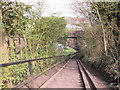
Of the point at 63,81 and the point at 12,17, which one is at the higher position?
the point at 12,17

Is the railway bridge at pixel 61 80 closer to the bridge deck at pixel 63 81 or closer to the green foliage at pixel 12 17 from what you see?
the bridge deck at pixel 63 81

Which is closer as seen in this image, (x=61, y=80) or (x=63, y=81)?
(x=63, y=81)

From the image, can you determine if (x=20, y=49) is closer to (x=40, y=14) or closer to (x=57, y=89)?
(x=57, y=89)

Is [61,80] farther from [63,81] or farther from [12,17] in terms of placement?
[12,17]

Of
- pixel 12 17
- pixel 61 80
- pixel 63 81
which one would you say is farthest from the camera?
pixel 61 80

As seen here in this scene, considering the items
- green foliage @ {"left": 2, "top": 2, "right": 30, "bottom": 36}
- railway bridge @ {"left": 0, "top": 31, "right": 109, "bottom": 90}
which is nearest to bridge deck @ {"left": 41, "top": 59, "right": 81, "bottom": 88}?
railway bridge @ {"left": 0, "top": 31, "right": 109, "bottom": 90}

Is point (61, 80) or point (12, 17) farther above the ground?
point (12, 17)

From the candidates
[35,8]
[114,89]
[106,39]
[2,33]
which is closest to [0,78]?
[2,33]

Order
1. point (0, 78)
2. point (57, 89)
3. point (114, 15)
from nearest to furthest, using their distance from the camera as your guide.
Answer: point (0, 78), point (57, 89), point (114, 15)

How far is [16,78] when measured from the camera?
4207 millimetres

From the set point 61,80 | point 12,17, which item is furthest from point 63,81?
point 12,17

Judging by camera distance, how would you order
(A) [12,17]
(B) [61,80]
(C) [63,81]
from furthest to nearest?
(B) [61,80] → (C) [63,81] → (A) [12,17]

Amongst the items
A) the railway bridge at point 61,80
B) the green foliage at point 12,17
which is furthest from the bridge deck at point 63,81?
the green foliage at point 12,17

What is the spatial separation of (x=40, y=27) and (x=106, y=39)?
226 inches
